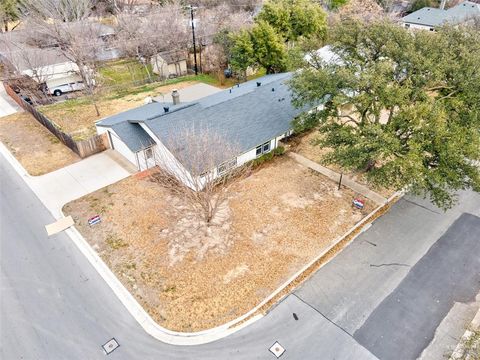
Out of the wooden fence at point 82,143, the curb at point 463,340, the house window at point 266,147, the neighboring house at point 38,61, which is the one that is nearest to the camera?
the curb at point 463,340

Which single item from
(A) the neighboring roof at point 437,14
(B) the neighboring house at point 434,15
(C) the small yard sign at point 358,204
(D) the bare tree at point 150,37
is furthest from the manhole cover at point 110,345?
(A) the neighboring roof at point 437,14

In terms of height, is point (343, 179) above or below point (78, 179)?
below

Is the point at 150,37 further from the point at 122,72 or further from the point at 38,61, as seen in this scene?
the point at 38,61

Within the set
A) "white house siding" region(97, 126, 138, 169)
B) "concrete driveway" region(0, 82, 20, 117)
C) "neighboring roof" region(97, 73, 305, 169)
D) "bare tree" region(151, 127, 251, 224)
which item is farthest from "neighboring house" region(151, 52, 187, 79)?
"bare tree" region(151, 127, 251, 224)

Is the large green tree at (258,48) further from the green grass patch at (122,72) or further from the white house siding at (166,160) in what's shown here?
the white house siding at (166,160)

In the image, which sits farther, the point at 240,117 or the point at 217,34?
the point at 217,34

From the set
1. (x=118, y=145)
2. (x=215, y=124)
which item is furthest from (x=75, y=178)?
(x=215, y=124)
